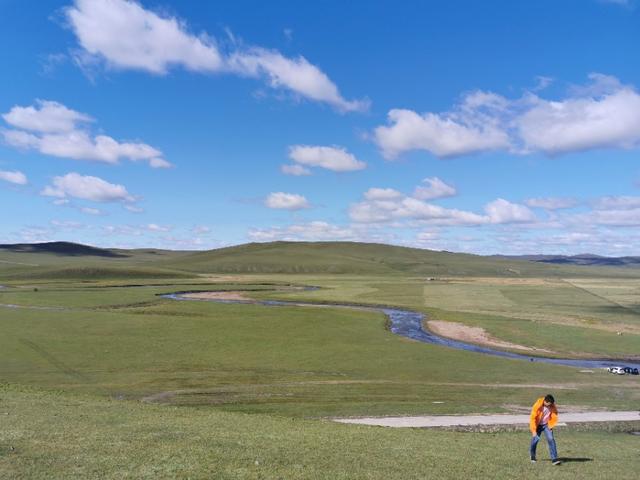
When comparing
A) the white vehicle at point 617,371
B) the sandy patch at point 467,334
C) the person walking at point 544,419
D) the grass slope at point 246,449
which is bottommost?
the white vehicle at point 617,371

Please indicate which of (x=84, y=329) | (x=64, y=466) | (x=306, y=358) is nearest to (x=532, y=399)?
(x=306, y=358)

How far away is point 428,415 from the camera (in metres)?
36.8

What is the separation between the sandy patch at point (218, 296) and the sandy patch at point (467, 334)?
60.5 m

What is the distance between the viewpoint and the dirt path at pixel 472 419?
1347 inches

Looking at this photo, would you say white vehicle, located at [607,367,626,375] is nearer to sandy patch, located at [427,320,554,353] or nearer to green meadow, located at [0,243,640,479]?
green meadow, located at [0,243,640,479]

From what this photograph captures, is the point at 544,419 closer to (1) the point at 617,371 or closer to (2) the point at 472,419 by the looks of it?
(2) the point at 472,419

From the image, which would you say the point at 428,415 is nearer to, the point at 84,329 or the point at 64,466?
the point at 64,466

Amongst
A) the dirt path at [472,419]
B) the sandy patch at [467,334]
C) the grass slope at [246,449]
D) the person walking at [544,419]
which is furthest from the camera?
the sandy patch at [467,334]

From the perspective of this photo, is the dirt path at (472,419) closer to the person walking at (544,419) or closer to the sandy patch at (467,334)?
the person walking at (544,419)

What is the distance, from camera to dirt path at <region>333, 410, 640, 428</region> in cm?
3422

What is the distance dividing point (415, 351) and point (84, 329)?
44.7 meters

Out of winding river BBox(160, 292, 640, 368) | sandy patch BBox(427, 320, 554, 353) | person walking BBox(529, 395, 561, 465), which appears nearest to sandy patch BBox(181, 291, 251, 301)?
winding river BBox(160, 292, 640, 368)

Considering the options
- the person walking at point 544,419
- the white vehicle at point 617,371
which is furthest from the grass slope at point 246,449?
the white vehicle at point 617,371

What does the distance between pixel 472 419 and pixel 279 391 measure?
587 inches
